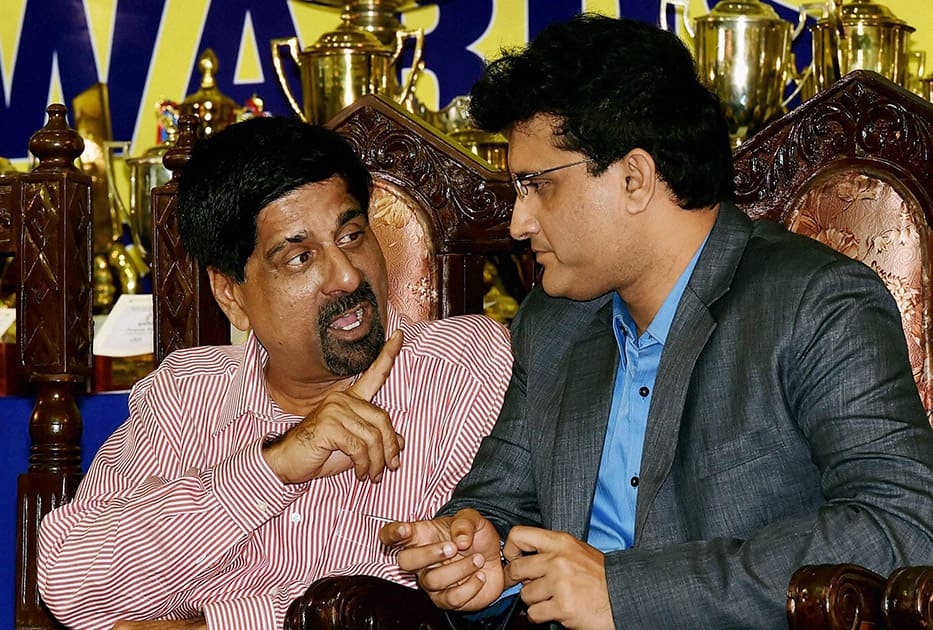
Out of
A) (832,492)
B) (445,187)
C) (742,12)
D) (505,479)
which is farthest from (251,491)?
(742,12)

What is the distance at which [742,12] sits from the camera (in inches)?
95.1

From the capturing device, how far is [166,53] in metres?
3.96

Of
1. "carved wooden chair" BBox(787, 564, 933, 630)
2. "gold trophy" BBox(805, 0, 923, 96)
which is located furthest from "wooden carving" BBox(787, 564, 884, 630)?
"gold trophy" BBox(805, 0, 923, 96)

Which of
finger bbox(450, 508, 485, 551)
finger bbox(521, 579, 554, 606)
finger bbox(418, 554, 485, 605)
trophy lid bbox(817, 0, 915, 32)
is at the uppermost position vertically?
trophy lid bbox(817, 0, 915, 32)

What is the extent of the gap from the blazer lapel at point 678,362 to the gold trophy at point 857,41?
1.07m

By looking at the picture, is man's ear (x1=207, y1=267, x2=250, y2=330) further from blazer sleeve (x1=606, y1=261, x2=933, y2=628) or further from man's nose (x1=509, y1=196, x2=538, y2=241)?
blazer sleeve (x1=606, y1=261, x2=933, y2=628)

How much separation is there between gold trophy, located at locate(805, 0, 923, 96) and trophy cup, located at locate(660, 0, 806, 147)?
162 millimetres

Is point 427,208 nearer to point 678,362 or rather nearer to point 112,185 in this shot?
→ point 678,362

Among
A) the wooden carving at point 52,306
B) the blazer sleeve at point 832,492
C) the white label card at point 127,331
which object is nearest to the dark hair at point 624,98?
the blazer sleeve at point 832,492

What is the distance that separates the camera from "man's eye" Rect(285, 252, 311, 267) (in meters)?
1.95

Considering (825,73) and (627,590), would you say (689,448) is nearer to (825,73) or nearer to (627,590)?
(627,590)

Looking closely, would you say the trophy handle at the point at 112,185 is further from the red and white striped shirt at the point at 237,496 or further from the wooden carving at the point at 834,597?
the wooden carving at the point at 834,597

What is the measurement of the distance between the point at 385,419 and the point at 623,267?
1.31ft

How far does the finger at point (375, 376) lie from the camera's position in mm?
1885
